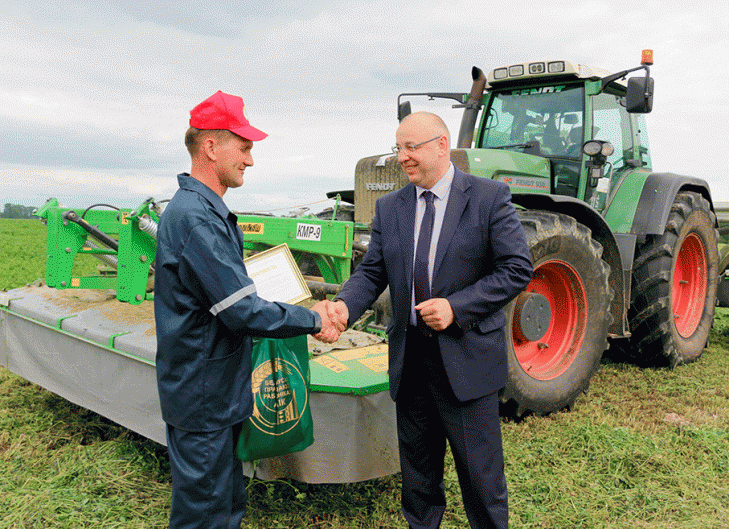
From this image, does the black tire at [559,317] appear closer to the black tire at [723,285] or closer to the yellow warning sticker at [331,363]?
the yellow warning sticker at [331,363]

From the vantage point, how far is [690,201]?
5496 mm

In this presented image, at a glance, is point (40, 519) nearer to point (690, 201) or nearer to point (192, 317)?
point (192, 317)

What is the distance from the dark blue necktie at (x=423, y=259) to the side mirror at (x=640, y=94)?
109 inches

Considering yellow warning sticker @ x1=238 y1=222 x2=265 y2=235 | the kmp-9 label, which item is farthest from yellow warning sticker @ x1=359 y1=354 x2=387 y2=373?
yellow warning sticker @ x1=238 y1=222 x2=265 y2=235

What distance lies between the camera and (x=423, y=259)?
2.25 metres

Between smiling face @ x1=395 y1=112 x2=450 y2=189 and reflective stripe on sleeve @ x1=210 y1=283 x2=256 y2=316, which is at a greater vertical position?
smiling face @ x1=395 y1=112 x2=450 y2=189

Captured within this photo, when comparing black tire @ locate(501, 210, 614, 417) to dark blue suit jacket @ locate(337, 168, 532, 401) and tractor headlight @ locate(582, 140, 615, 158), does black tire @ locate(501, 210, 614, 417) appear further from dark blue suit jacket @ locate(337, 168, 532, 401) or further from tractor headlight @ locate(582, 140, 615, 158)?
dark blue suit jacket @ locate(337, 168, 532, 401)

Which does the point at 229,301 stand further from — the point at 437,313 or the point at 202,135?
the point at 437,313

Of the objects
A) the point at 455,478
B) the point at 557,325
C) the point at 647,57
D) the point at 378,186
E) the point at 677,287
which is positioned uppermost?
the point at 647,57

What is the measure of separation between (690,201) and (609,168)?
95 cm

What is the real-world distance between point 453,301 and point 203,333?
2.87ft

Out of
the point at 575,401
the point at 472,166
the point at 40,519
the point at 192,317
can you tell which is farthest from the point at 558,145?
the point at 40,519

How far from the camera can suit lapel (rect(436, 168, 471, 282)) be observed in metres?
2.21

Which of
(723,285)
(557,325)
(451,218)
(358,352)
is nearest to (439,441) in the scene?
(358,352)
